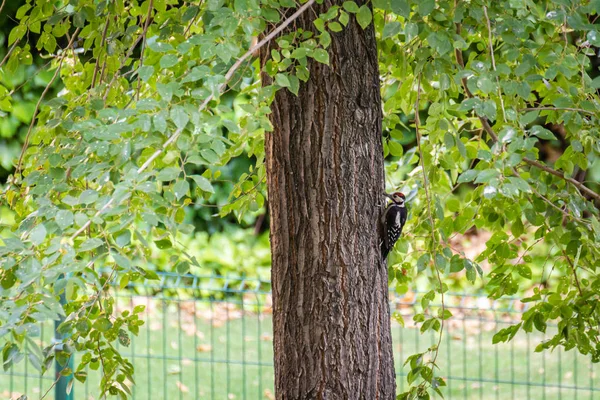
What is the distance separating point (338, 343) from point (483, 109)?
0.73 m

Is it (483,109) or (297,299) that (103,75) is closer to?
(297,299)

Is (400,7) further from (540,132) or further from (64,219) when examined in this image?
(64,219)

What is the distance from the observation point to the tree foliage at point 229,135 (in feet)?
4.40

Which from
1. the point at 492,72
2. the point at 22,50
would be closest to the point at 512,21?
the point at 492,72

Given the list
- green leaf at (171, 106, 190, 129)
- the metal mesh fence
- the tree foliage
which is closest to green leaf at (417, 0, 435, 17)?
the tree foliage

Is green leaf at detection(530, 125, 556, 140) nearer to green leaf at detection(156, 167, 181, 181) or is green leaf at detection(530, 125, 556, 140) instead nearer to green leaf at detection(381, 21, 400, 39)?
green leaf at detection(381, 21, 400, 39)

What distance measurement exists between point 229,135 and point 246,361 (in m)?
3.59

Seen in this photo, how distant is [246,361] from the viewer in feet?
17.6

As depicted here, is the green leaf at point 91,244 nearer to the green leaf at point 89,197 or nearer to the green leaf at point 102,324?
the green leaf at point 89,197

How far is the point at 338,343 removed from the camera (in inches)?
76.4

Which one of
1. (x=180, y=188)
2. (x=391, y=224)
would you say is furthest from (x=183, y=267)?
(x=391, y=224)

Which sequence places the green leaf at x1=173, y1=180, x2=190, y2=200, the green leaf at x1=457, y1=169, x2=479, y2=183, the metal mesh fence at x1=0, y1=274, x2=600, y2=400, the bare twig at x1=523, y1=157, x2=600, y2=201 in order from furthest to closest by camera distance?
the metal mesh fence at x1=0, y1=274, x2=600, y2=400
the bare twig at x1=523, y1=157, x2=600, y2=201
the green leaf at x1=457, y1=169, x2=479, y2=183
the green leaf at x1=173, y1=180, x2=190, y2=200

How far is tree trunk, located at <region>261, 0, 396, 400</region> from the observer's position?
189cm

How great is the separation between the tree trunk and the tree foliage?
0.33 ft
